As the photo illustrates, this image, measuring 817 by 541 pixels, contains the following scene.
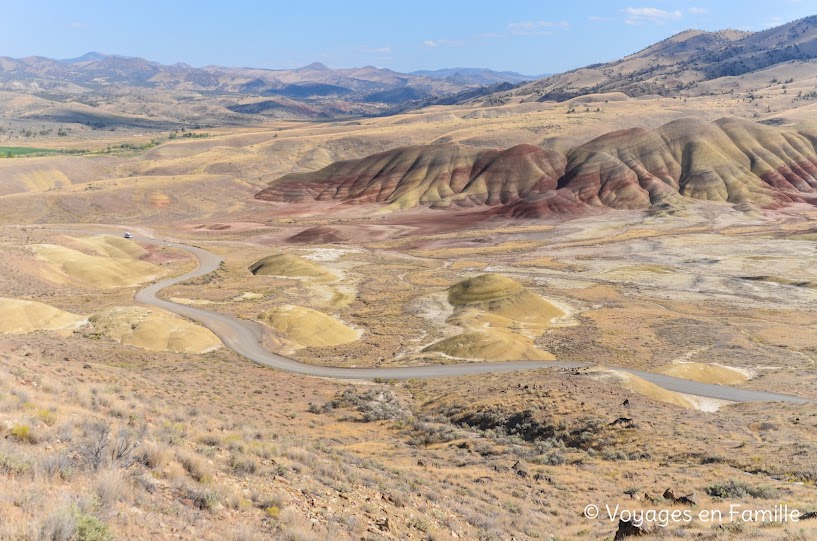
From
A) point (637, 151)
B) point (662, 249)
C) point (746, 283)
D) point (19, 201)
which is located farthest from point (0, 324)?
point (637, 151)

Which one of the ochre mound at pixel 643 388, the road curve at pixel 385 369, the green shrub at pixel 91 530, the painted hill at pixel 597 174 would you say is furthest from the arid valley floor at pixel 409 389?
the painted hill at pixel 597 174

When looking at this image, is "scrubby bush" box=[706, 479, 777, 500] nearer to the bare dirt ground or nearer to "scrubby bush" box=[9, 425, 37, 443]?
the bare dirt ground

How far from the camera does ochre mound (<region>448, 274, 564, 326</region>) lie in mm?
67812

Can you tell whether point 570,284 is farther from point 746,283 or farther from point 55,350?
point 55,350

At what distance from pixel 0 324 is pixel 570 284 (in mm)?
74365

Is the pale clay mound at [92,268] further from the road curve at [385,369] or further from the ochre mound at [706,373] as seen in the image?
the ochre mound at [706,373]

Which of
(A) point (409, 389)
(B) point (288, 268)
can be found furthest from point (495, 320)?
(B) point (288, 268)

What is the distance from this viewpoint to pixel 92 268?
80.8m

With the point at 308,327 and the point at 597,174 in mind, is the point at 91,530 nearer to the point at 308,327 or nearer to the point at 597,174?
the point at 308,327

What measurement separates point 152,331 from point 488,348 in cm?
3331

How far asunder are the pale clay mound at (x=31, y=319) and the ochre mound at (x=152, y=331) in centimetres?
211

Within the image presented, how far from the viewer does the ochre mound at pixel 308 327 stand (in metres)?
57.4

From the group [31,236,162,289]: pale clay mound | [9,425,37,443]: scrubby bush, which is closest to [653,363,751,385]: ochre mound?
[9,425,37,443]: scrubby bush

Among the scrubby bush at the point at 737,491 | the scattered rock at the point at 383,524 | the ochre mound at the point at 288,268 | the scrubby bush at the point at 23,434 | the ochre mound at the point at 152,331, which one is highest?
the scrubby bush at the point at 23,434
